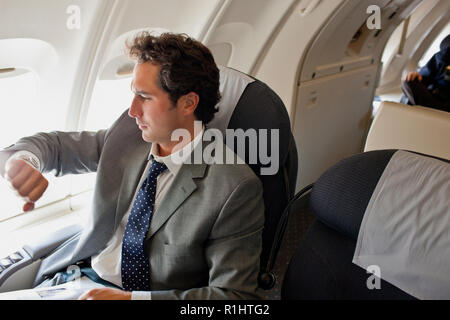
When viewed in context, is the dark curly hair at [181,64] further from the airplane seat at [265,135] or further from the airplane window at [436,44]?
the airplane window at [436,44]

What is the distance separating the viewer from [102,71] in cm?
214

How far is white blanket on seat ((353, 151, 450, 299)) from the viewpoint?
981 millimetres

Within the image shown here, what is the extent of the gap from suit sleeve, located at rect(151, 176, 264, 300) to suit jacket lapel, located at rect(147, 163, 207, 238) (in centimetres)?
15

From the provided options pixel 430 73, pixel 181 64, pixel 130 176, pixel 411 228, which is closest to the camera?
pixel 411 228

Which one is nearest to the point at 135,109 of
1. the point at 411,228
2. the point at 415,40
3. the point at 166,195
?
the point at 166,195

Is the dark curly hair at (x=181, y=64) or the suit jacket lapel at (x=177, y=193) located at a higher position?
the dark curly hair at (x=181, y=64)

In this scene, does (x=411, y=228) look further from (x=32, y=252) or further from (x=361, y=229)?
(x=32, y=252)

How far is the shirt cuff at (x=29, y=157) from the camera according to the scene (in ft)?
4.57

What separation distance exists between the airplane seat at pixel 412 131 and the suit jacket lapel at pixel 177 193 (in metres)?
0.84

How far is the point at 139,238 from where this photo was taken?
1.38 meters

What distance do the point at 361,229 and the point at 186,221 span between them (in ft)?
1.90

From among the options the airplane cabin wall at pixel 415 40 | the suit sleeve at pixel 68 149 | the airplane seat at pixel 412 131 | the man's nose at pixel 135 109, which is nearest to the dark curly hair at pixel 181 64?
the man's nose at pixel 135 109

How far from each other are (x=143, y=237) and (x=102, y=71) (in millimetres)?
1172

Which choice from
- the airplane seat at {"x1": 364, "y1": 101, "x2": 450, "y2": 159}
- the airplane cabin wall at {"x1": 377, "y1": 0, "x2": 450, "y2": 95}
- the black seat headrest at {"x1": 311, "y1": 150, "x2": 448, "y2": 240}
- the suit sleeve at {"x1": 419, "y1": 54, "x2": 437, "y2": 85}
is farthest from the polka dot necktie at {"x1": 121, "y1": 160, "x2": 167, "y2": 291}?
the airplane cabin wall at {"x1": 377, "y1": 0, "x2": 450, "y2": 95}
